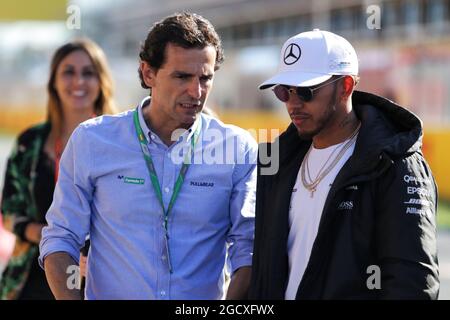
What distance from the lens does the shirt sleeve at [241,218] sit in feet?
12.3

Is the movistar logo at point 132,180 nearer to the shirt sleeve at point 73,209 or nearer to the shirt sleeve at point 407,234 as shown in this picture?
the shirt sleeve at point 73,209

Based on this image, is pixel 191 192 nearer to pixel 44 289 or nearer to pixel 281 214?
pixel 281 214

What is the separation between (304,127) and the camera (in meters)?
3.46

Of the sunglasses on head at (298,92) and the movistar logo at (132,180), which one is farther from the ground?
the sunglasses on head at (298,92)

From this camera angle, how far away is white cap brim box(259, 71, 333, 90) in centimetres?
341

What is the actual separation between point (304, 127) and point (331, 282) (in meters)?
0.58

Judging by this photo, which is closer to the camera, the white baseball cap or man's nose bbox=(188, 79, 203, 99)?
the white baseball cap

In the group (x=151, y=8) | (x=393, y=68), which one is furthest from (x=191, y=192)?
(x=151, y=8)

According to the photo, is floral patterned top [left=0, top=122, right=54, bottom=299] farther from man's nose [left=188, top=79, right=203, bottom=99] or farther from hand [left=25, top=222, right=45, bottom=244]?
man's nose [left=188, top=79, right=203, bottom=99]

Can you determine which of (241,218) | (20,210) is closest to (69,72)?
(20,210)

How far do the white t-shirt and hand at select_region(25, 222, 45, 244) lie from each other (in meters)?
2.29
